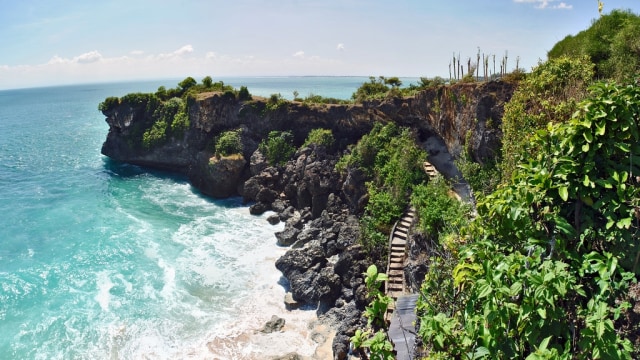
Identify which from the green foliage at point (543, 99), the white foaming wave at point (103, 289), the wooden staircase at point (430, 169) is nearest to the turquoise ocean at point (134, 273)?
the white foaming wave at point (103, 289)

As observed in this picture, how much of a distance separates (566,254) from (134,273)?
25.6m

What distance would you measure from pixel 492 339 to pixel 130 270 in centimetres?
2557

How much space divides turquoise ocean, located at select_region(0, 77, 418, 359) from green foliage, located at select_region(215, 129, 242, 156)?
499 centimetres

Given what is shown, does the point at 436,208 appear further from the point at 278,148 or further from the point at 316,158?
the point at 278,148

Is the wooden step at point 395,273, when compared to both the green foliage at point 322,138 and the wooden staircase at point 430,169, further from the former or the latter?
the green foliage at point 322,138

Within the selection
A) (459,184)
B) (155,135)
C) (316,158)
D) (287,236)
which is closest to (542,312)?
(459,184)

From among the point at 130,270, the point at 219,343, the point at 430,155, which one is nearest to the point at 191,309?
the point at 219,343

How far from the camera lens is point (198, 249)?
28.1 m

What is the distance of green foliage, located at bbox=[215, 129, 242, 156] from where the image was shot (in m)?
38.4

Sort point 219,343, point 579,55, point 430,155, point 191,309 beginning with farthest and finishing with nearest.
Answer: point 430,155
point 191,309
point 219,343
point 579,55

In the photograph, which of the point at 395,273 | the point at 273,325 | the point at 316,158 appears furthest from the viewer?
the point at 316,158

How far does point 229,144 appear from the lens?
127 feet

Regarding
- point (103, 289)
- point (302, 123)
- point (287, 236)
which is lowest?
point (103, 289)

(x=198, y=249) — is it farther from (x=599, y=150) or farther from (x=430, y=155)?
Answer: (x=599, y=150)
